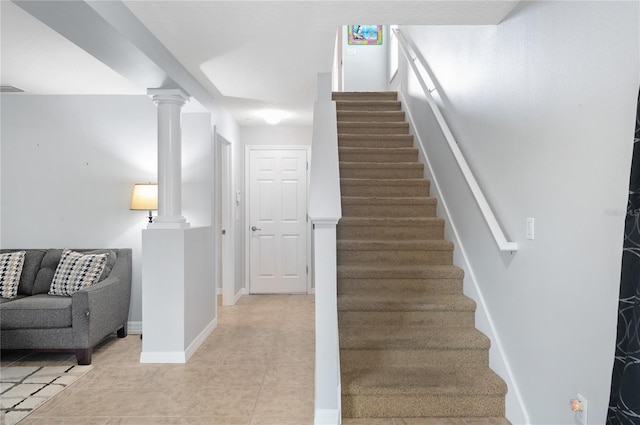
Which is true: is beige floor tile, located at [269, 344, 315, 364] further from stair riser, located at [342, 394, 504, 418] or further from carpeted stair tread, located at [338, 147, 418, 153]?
carpeted stair tread, located at [338, 147, 418, 153]

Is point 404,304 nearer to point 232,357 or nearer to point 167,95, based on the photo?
point 232,357

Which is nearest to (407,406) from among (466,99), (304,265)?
(466,99)

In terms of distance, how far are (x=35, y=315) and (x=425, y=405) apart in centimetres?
294

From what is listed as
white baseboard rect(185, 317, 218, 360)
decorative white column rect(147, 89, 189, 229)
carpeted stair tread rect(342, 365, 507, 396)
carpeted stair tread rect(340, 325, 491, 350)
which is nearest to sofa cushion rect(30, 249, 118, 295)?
decorative white column rect(147, 89, 189, 229)

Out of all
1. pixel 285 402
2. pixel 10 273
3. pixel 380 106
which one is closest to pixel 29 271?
pixel 10 273

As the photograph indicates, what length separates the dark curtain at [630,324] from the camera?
124 cm

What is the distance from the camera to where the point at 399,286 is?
2.96 m

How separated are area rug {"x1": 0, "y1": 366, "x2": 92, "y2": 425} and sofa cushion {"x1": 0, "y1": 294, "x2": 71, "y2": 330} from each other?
313 millimetres

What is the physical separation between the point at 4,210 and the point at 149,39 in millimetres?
2774

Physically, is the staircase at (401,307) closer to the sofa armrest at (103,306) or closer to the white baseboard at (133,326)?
the sofa armrest at (103,306)

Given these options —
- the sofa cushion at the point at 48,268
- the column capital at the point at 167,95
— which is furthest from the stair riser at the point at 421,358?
the sofa cushion at the point at 48,268

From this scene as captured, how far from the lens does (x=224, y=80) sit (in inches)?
147

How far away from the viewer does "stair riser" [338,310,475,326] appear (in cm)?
274

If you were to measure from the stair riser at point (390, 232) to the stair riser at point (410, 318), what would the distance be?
757 mm
